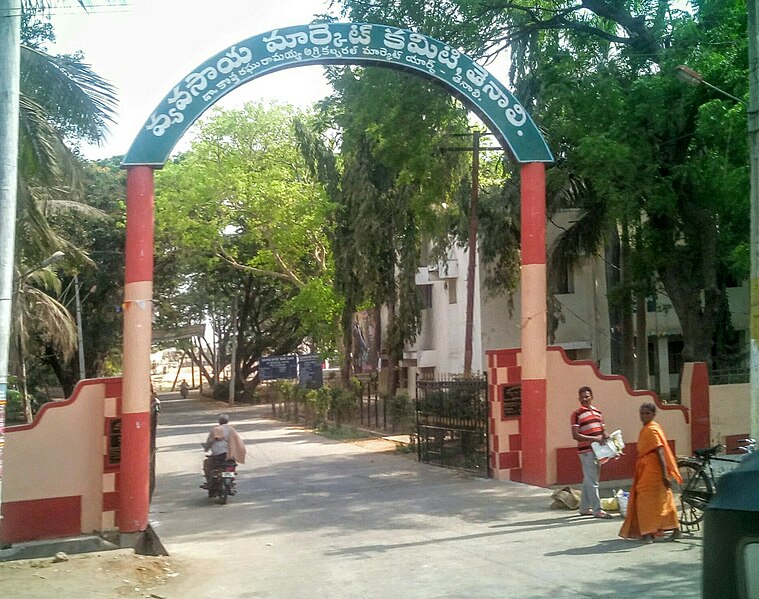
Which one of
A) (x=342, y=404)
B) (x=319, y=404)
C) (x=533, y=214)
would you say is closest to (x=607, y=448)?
(x=533, y=214)

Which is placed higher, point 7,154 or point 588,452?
point 7,154

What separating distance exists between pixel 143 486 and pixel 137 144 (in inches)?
182

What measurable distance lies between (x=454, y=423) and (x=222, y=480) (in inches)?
188

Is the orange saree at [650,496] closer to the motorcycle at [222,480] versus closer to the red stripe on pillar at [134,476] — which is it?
the red stripe on pillar at [134,476]

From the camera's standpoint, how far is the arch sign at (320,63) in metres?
11.8

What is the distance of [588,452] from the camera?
11.7m

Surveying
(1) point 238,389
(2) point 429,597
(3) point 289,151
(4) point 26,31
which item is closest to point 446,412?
(2) point 429,597

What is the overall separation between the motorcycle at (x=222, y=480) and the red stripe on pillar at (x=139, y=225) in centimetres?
445

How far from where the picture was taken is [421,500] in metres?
14.1

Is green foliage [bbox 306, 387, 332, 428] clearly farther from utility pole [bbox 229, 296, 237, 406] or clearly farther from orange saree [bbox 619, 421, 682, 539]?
orange saree [bbox 619, 421, 682, 539]

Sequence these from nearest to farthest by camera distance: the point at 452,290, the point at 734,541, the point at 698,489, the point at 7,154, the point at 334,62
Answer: the point at 734,541
the point at 7,154
the point at 698,489
the point at 334,62
the point at 452,290

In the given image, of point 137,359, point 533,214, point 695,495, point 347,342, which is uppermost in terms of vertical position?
point 533,214

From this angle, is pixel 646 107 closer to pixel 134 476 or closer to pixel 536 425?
pixel 536 425

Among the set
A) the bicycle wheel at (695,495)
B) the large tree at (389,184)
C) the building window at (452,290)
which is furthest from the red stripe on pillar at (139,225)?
the building window at (452,290)
